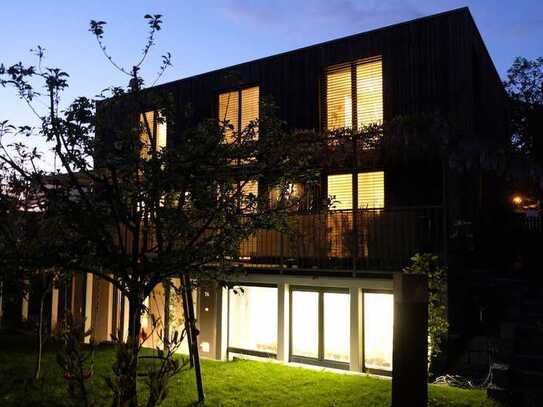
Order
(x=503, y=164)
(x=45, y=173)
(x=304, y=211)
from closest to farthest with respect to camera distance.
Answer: (x=45, y=173) → (x=503, y=164) → (x=304, y=211)

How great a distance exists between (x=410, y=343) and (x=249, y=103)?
12.3 metres

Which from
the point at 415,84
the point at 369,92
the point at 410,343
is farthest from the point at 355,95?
the point at 410,343

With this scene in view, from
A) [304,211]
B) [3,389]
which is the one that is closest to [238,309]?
[304,211]

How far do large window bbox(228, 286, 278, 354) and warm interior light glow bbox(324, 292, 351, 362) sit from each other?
4.41ft

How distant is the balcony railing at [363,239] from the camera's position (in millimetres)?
10086

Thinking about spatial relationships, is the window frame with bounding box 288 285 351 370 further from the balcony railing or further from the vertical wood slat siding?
the vertical wood slat siding

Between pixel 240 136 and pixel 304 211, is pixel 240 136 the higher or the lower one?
the higher one

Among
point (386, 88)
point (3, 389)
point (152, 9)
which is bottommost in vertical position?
point (3, 389)

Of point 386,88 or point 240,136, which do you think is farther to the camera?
point 386,88

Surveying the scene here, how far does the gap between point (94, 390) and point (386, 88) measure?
937 cm

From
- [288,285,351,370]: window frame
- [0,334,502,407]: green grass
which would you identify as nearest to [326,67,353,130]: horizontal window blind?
[288,285,351,370]: window frame

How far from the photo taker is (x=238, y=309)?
40.6 ft

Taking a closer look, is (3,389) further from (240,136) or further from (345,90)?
(345,90)

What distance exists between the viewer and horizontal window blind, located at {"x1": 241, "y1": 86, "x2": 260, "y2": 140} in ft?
48.1
